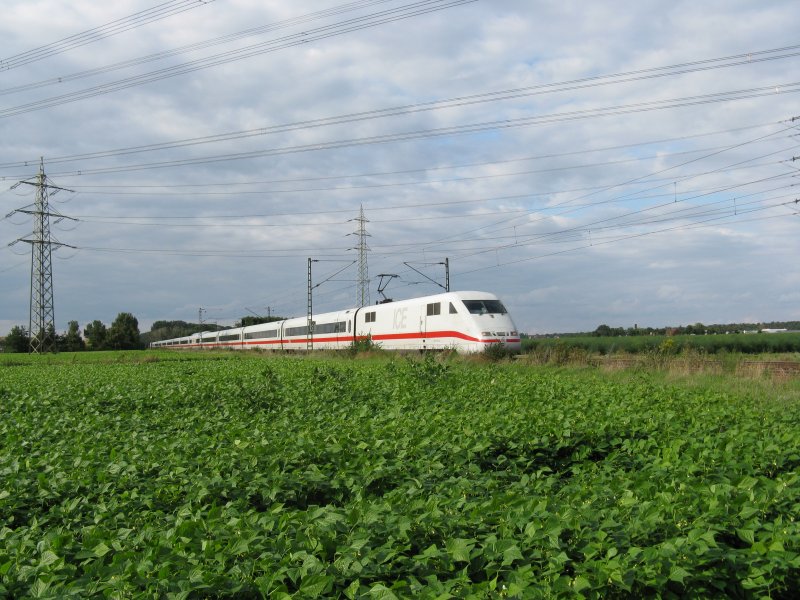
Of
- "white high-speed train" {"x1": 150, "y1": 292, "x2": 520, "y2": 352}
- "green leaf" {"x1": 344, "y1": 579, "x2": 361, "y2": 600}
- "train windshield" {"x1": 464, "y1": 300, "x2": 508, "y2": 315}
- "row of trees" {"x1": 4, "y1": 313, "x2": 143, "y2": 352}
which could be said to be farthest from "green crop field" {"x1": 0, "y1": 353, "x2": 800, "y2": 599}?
"row of trees" {"x1": 4, "y1": 313, "x2": 143, "y2": 352}

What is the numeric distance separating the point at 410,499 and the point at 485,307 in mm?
21937

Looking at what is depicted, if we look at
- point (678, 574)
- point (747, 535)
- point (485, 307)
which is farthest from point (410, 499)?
point (485, 307)

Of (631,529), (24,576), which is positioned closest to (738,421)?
(631,529)

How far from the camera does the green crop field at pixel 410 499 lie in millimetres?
3576

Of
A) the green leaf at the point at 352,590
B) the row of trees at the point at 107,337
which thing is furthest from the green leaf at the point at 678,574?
the row of trees at the point at 107,337

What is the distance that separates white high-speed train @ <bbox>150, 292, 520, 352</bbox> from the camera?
25.9 m

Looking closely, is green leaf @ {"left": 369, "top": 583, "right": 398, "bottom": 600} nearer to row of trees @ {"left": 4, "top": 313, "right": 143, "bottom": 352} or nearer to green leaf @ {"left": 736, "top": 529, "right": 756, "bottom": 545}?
green leaf @ {"left": 736, "top": 529, "right": 756, "bottom": 545}

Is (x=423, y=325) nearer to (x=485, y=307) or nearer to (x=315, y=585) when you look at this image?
(x=485, y=307)

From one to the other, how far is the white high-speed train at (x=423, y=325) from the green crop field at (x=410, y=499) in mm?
14557

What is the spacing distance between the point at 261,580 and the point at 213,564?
445mm

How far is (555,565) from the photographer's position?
3650 millimetres

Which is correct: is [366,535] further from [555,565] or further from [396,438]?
[396,438]

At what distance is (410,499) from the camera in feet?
16.7

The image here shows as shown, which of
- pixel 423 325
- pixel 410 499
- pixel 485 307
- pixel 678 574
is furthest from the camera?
pixel 423 325
